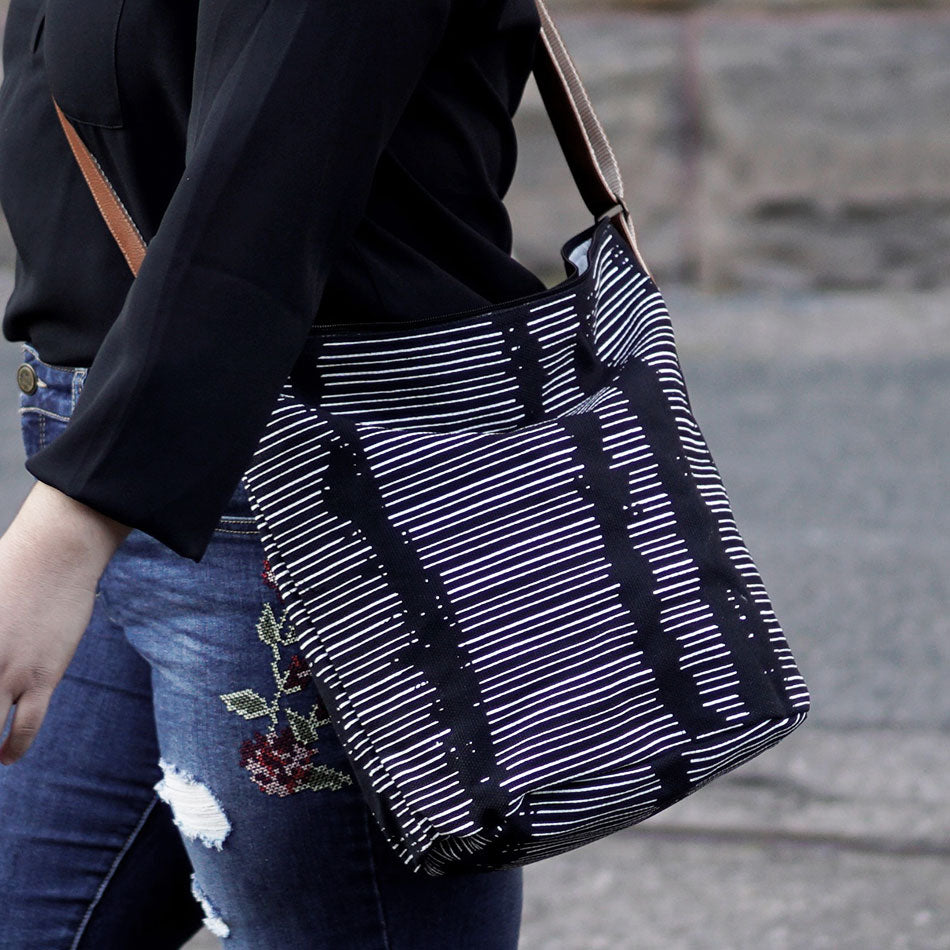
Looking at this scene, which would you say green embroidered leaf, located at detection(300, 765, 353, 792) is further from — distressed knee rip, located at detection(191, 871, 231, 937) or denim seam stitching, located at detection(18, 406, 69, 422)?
denim seam stitching, located at detection(18, 406, 69, 422)

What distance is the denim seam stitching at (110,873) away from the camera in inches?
51.2

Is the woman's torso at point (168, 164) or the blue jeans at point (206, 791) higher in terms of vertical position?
the woman's torso at point (168, 164)

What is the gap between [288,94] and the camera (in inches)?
34.9

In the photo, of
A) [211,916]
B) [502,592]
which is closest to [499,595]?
[502,592]

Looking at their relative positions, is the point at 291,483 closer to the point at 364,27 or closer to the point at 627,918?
the point at 364,27

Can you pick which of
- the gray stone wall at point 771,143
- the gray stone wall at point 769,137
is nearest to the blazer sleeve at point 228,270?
the gray stone wall at point 769,137

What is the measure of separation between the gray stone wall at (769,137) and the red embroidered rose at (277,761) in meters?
4.36

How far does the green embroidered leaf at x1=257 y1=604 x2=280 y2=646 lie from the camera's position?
1072 mm

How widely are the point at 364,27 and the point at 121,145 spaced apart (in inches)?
9.6

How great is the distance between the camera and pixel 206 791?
3.62 ft

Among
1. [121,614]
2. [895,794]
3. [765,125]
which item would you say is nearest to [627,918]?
[895,794]

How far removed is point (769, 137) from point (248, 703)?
4.67 m

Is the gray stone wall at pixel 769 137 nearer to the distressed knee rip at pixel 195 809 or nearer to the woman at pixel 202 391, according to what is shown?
the woman at pixel 202 391

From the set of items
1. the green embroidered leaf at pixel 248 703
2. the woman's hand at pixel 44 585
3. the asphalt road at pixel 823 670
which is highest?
the woman's hand at pixel 44 585
